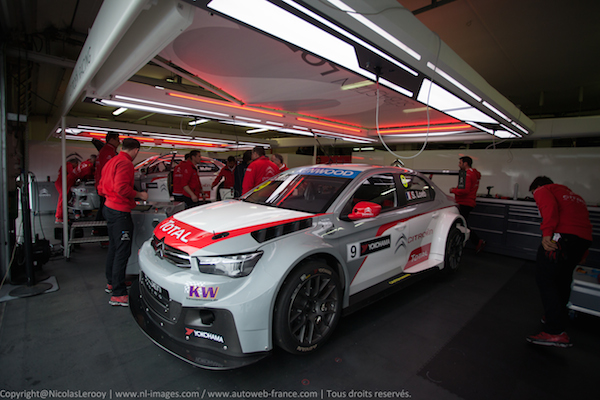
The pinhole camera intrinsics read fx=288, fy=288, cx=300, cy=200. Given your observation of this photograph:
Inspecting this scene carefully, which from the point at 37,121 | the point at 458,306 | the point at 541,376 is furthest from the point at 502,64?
the point at 37,121

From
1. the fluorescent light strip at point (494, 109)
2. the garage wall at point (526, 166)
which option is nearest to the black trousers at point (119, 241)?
the fluorescent light strip at point (494, 109)

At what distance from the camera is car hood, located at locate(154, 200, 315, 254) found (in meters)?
2.01

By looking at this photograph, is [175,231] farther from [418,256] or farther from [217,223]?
[418,256]

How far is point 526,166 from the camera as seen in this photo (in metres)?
6.96

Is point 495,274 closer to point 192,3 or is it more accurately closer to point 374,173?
point 374,173

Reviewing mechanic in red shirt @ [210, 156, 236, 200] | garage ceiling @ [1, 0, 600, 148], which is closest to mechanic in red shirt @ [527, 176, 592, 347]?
garage ceiling @ [1, 0, 600, 148]

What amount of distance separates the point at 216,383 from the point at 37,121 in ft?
56.4

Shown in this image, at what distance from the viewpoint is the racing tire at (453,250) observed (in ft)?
12.4

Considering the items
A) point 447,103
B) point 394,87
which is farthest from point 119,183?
point 447,103

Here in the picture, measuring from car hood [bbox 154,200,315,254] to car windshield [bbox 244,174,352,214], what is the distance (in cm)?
15

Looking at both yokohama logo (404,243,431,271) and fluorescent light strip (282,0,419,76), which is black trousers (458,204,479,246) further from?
fluorescent light strip (282,0,419,76)

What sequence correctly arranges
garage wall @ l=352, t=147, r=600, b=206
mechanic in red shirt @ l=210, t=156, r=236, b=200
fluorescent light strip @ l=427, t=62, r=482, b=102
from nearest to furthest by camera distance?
fluorescent light strip @ l=427, t=62, r=482, b=102, garage wall @ l=352, t=147, r=600, b=206, mechanic in red shirt @ l=210, t=156, r=236, b=200

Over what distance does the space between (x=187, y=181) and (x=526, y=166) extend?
25.3ft

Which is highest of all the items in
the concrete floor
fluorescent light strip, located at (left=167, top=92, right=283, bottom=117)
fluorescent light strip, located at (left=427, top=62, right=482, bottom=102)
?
fluorescent light strip, located at (left=167, top=92, right=283, bottom=117)
